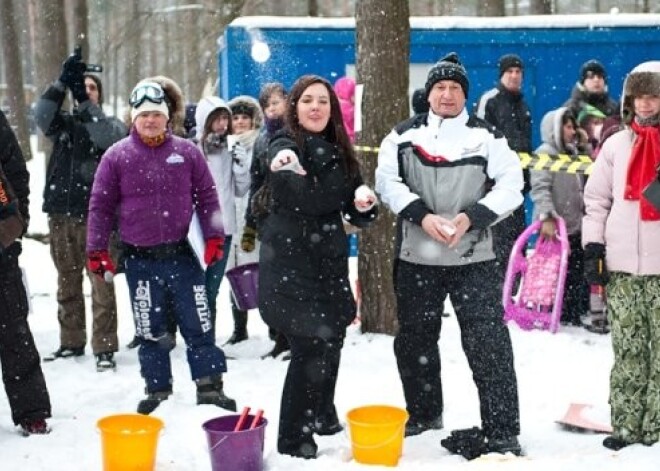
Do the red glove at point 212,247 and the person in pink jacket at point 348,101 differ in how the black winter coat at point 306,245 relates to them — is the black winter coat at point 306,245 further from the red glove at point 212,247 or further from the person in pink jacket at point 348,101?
the person in pink jacket at point 348,101

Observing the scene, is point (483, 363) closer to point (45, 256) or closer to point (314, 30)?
point (314, 30)

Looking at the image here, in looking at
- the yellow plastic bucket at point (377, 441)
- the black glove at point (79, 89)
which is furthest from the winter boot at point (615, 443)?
the black glove at point (79, 89)

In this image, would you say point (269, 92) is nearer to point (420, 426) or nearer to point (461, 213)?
point (461, 213)

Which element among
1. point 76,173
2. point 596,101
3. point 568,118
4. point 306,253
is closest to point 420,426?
point 306,253

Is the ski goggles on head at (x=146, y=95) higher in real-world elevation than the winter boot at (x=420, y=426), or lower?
higher

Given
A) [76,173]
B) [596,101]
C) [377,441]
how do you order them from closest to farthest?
[377,441], [76,173], [596,101]

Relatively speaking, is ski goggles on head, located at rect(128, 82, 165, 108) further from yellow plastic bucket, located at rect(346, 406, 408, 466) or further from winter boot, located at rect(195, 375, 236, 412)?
yellow plastic bucket, located at rect(346, 406, 408, 466)

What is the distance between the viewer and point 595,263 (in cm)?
463

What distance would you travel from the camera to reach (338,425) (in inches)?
198

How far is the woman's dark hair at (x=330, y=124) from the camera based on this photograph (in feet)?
14.9

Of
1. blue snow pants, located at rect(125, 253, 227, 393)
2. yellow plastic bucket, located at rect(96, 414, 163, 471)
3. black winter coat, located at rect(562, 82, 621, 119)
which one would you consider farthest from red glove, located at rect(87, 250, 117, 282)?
black winter coat, located at rect(562, 82, 621, 119)

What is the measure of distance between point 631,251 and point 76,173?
3.91 meters

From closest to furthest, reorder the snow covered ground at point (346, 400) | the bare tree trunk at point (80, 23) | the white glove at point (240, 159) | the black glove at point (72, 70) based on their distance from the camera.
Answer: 1. the snow covered ground at point (346, 400)
2. the black glove at point (72, 70)
3. the white glove at point (240, 159)
4. the bare tree trunk at point (80, 23)

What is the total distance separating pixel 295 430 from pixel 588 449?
1503 mm
